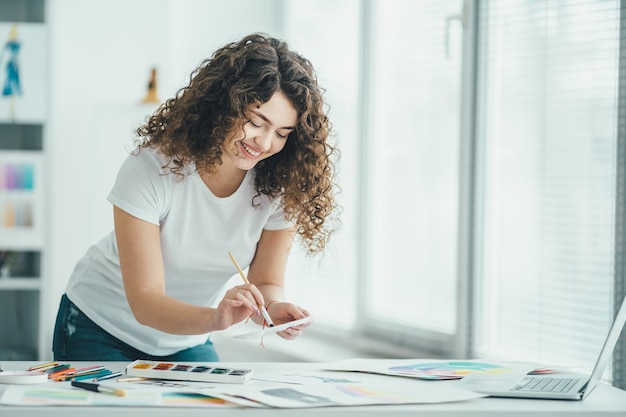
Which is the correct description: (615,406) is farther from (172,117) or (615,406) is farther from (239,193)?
(172,117)

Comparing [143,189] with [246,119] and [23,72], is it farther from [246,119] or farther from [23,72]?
[23,72]

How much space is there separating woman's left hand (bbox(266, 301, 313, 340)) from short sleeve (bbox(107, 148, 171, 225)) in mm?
303

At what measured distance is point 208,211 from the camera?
180cm

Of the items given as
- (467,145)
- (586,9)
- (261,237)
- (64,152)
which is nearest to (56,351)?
(261,237)

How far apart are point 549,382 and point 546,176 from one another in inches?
42.5

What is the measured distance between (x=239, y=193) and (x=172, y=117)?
0.74ft

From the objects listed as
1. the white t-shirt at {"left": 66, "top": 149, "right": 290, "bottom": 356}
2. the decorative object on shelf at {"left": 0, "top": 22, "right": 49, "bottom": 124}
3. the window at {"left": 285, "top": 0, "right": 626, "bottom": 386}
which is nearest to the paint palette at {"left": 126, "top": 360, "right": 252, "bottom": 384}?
the white t-shirt at {"left": 66, "top": 149, "right": 290, "bottom": 356}

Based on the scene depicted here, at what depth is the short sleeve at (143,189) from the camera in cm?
165

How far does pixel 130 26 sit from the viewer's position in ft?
12.5

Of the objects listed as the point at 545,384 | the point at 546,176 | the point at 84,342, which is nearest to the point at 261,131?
the point at 84,342

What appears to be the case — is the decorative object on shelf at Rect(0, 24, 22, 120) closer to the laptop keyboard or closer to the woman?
the woman

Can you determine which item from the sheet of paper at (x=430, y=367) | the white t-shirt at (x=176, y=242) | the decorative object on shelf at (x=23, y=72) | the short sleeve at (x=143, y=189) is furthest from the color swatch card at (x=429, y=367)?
the decorative object on shelf at (x=23, y=72)

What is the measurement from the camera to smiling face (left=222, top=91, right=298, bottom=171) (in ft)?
5.55

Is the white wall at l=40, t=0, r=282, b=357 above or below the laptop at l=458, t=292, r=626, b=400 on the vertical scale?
above
